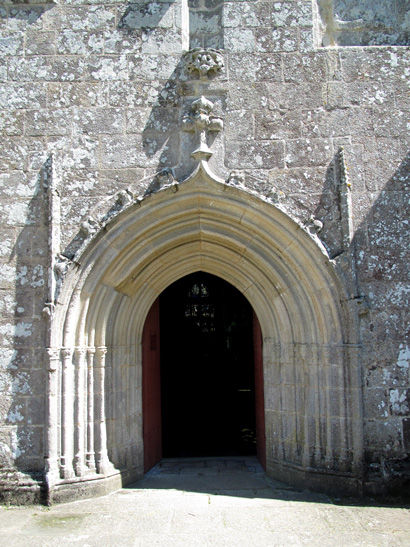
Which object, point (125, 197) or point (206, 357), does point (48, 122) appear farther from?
point (206, 357)

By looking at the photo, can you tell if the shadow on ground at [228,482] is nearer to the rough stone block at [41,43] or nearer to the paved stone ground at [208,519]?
the paved stone ground at [208,519]

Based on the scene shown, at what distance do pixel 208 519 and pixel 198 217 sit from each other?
2.64 meters

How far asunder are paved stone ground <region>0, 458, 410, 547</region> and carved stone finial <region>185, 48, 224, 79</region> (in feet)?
12.8

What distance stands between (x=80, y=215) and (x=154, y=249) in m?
0.76

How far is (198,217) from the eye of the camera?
4711 millimetres

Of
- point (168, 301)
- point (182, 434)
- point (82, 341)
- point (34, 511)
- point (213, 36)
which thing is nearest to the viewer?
point (34, 511)

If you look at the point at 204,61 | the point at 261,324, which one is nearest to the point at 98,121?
the point at 204,61

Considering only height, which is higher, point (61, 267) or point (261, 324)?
point (61, 267)

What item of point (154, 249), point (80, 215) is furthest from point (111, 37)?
point (154, 249)

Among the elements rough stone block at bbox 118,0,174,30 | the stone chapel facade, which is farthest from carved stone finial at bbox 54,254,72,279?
rough stone block at bbox 118,0,174,30

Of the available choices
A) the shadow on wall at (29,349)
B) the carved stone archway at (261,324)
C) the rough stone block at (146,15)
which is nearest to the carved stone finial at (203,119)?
the carved stone archway at (261,324)

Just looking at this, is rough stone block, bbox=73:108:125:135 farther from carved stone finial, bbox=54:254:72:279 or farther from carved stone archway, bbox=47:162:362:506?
carved stone finial, bbox=54:254:72:279

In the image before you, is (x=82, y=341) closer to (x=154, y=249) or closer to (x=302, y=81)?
(x=154, y=249)

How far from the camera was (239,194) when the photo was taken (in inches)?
179
